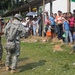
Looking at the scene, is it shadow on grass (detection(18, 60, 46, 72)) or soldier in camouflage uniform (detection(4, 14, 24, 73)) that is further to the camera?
shadow on grass (detection(18, 60, 46, 72))

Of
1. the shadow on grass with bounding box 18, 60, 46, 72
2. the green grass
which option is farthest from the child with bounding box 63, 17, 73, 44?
the shadow on grass with bounding box 18, 60, 46, 72

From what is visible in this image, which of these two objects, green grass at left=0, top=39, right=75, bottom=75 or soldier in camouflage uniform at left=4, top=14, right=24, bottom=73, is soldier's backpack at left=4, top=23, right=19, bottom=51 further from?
green grass at left=0, top=39, right=75, bottom=75

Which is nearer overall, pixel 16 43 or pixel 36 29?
pixel 16 43

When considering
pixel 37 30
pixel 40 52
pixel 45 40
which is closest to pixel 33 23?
pixel 37 30

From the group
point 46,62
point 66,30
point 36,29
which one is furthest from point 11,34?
point 36,29

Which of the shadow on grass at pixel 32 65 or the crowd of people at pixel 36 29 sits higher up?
the crowd of people at pixel 36 29

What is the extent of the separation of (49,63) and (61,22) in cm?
678

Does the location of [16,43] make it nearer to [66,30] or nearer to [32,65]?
[32,65]

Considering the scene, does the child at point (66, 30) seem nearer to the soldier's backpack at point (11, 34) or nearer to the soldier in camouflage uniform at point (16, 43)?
the soldier in camouflage uniform at point (16, 43)

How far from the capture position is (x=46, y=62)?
13328 millimetres

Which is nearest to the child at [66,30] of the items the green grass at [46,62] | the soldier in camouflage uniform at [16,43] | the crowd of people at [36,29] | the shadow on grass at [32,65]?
the crowd of people at [36,29]

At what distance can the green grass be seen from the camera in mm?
11602

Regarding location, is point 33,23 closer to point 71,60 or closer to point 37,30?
point 37,30

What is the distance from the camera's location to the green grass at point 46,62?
11602mm
